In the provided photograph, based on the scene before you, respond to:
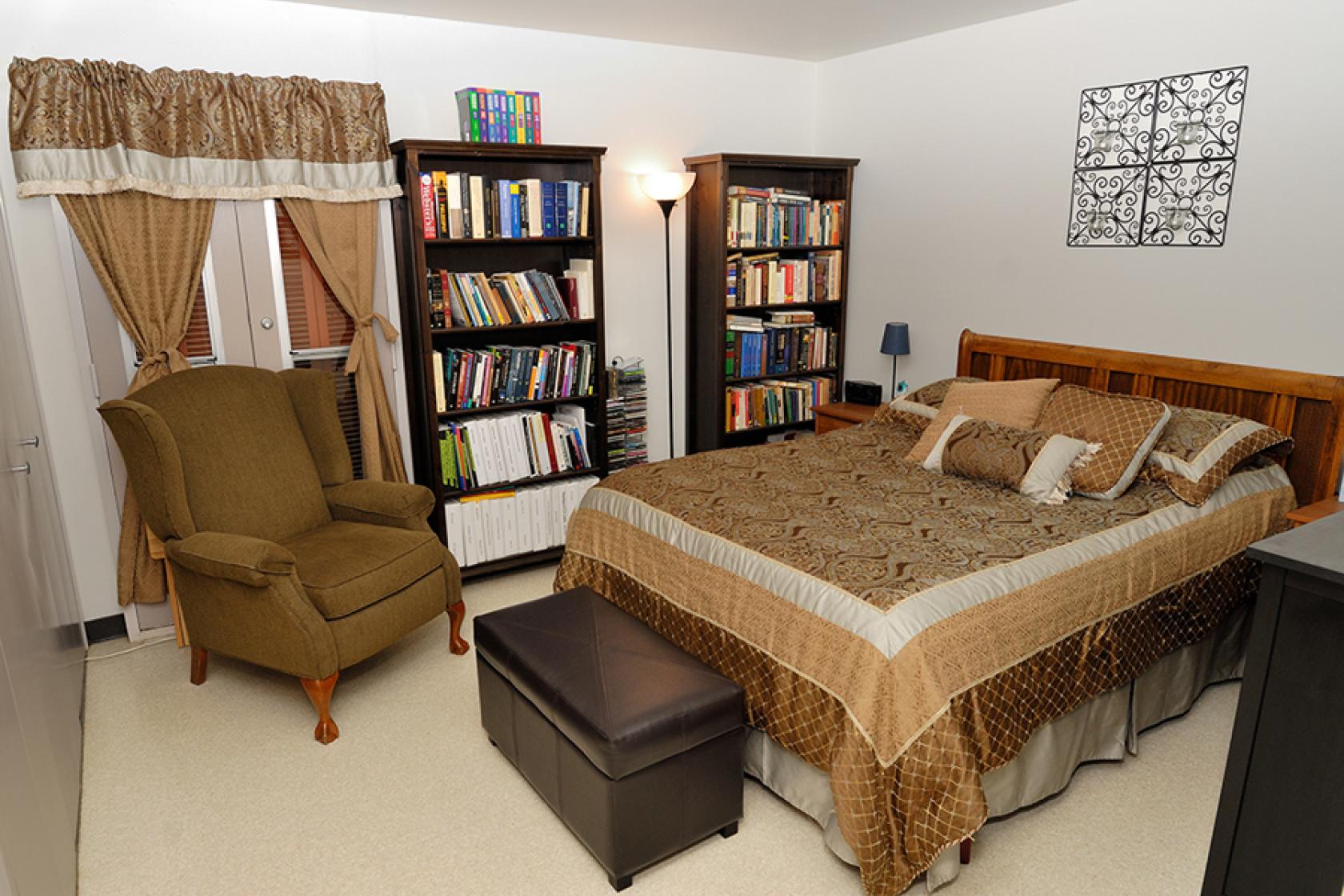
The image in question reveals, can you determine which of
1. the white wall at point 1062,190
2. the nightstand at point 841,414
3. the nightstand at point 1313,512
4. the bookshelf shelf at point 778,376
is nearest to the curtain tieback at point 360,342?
the bookshelf shelf at point 778,376

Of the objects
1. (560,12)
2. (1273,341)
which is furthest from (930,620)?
(560,12)

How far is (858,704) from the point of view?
2.05m

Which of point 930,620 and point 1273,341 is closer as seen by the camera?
point 930,620

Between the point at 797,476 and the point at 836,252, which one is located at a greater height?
the point at 836,252

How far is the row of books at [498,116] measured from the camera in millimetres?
3695

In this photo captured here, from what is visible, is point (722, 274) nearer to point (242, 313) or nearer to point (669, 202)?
point (669, 202)

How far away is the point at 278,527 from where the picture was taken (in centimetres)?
321

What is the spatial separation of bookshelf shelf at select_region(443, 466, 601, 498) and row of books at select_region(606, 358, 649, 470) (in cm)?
13

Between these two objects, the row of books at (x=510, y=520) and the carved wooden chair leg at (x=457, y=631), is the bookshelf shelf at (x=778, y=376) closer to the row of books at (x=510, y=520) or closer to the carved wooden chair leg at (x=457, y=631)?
the row of books at (x=510, y=520)

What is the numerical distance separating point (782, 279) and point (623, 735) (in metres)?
3.09

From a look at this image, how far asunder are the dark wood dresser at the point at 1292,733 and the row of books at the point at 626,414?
3.01m

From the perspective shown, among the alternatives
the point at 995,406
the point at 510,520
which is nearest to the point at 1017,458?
the point at 995,406

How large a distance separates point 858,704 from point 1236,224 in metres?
2.45

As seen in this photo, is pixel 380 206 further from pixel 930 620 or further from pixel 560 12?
pixel 930 620
